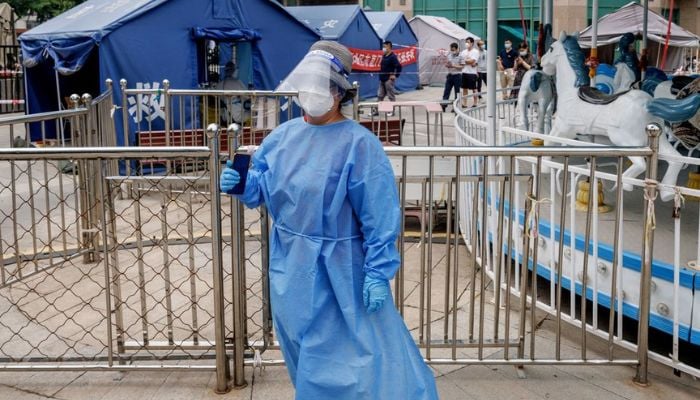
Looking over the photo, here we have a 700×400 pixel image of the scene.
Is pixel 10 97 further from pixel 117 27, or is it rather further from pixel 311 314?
pixel 311 314

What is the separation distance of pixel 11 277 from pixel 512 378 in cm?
383

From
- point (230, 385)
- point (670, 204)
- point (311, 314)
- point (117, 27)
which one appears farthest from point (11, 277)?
point (117, 27)

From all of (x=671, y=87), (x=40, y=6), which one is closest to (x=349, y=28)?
(x=40, y=6)

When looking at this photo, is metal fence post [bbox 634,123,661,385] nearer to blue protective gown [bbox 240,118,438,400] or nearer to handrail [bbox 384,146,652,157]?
handrail [bbox 384,146,652,157]

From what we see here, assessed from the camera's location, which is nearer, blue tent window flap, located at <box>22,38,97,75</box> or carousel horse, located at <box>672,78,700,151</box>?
carousel horse, located at <box>672,78,700,151</box>

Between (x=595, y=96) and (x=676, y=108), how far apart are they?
1.37 m

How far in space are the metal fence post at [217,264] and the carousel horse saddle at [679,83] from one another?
3.89 m

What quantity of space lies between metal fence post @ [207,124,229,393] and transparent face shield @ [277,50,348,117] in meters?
0.82

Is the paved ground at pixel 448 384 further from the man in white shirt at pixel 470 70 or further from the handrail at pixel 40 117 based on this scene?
the man in white shirt at pixel 470 70

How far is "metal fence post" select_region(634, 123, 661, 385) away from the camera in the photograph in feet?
12.7

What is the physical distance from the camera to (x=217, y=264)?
3855 millimetres

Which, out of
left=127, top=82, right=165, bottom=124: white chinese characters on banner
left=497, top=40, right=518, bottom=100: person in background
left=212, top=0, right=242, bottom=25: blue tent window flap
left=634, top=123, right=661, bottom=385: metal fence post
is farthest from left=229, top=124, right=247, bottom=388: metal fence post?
left=497, top=40, right=518, bottom=100: person in background

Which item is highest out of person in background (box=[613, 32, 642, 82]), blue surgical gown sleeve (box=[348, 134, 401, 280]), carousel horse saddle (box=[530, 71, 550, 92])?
person in background (box=[613, 32, 642, 82])

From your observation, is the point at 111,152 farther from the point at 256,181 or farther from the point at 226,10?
the point at 226,10
